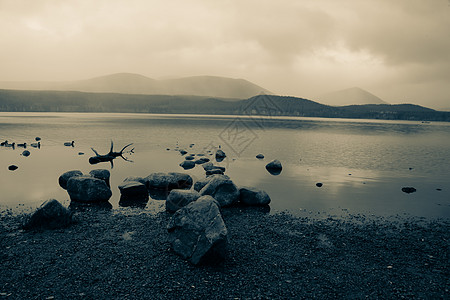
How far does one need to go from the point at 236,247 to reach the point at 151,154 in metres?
29.4

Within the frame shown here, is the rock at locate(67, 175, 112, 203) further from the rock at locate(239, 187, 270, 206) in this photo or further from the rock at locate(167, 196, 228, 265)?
the rock at locate(239, 187, 270, 206)

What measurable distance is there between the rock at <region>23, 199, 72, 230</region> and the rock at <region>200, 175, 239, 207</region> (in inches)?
271

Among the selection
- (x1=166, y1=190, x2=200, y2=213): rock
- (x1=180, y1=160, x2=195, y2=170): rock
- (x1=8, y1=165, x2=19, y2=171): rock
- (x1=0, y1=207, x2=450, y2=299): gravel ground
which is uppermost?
(x1=166, y1=190, x2=200, y2=213): rock

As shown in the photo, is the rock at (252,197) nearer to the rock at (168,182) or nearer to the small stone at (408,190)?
the rock at (168,182)

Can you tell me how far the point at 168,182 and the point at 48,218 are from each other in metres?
8.57

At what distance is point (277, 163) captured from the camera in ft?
96.7

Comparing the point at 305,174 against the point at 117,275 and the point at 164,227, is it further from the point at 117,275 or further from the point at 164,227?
the point at 117,275

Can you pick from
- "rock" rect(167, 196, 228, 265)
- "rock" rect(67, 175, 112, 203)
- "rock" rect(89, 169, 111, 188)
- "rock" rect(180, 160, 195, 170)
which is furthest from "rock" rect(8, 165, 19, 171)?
"rock" rect(167, 196, 228, 265)

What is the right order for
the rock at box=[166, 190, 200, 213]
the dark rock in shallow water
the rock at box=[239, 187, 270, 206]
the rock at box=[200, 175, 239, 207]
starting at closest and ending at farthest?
the rock at box=[166, 190, 200, 213], the rock at box=[200, 175, 239, 207], the rock at box=[239, 187, 270, 206], the dark rock in shallow water

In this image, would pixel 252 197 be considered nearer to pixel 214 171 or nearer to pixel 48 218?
pixel 214 171

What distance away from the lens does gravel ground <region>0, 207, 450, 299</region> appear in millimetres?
8195

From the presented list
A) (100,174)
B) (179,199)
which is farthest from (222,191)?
(100,174)

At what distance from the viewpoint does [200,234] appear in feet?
32.1

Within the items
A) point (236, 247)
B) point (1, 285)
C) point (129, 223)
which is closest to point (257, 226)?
point (236, 247)
